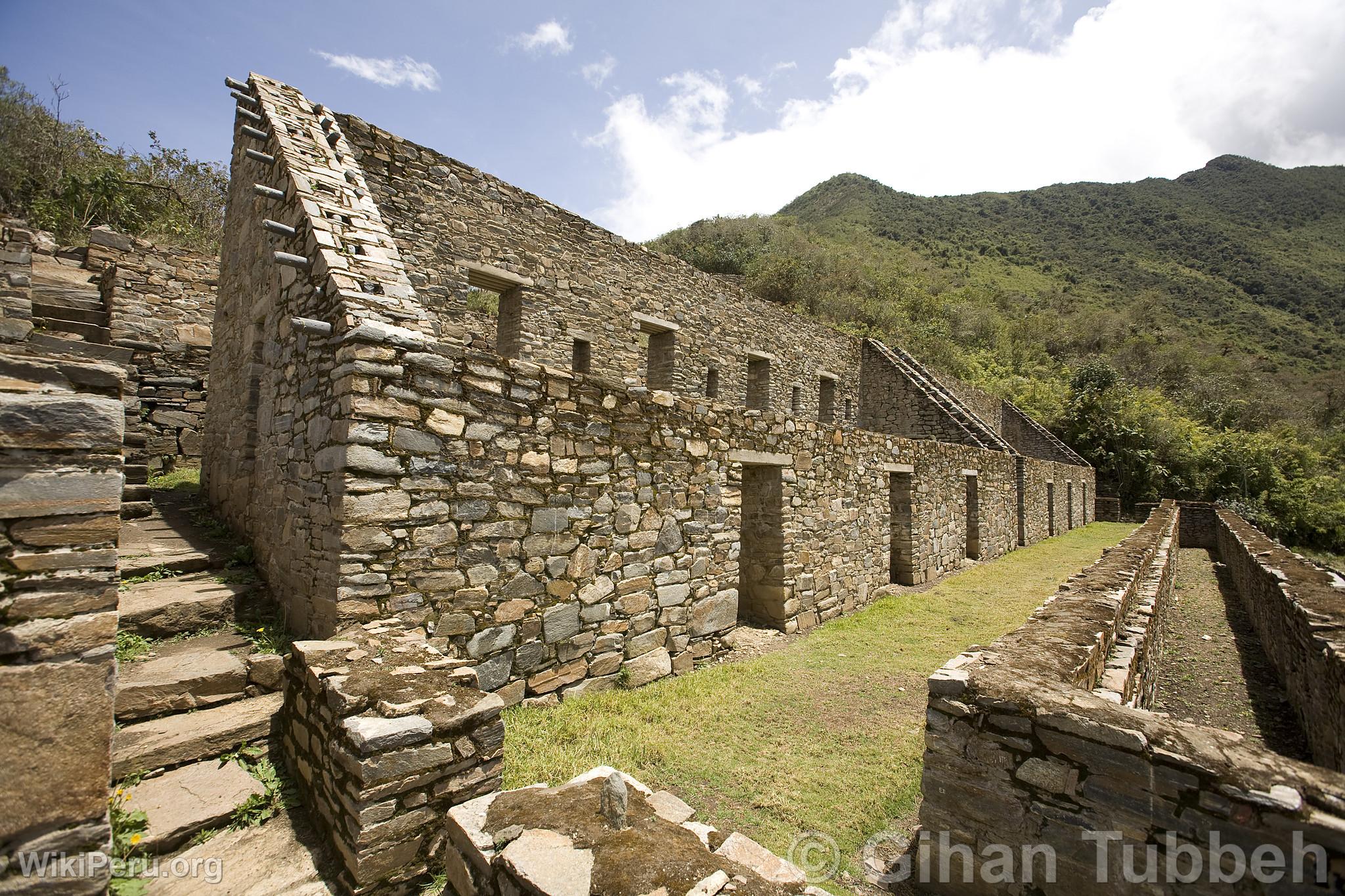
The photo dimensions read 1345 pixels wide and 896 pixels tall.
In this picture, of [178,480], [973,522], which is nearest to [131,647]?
[178,480]

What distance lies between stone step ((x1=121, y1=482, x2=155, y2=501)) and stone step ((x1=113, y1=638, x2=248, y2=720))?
306 cm

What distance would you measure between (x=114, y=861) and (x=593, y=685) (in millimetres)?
3142

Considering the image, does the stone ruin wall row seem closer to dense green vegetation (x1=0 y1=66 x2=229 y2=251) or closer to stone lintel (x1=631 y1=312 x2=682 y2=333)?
stone lintel (x1=631 y1=312 x2=682 y2=333)

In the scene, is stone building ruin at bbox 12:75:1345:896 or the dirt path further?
the dirt path

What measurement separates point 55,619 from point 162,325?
1002cm

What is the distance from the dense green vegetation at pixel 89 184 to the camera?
1254 cm

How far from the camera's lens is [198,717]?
3.32m

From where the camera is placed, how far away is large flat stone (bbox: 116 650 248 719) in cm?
322

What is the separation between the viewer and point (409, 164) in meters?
7.66

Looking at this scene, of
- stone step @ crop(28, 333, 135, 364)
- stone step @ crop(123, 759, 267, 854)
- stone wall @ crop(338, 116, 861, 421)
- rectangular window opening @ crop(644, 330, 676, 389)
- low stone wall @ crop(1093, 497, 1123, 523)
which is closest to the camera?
stone step @ crop(123, 759, 267, 854)

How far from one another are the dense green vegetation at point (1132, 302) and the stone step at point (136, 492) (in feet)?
74.9

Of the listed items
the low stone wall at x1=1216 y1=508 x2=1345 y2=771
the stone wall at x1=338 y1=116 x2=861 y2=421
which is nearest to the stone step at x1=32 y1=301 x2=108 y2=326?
the stone wall at x1=338 y1=116 x2=861 y2=421

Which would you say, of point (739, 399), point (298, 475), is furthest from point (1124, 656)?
point (739, 399)

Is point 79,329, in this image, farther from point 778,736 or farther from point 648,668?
point 778,736
